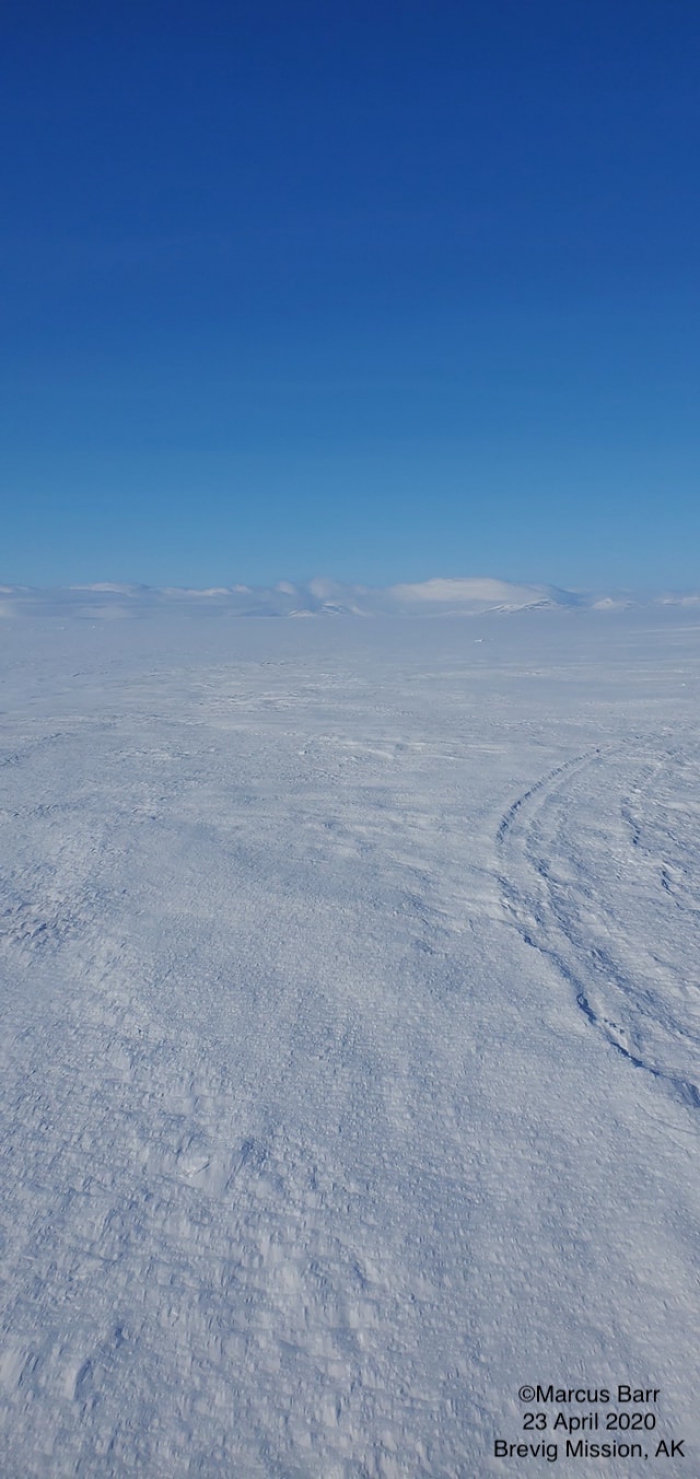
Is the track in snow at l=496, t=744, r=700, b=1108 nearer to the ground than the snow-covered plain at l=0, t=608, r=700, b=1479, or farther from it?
farther from it

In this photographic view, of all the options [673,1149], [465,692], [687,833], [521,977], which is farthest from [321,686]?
[673,1149]

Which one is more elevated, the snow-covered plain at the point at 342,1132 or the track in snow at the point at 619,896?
the track in snow at the point at 619,896

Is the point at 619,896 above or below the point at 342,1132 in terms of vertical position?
above

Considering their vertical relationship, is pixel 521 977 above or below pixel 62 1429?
above

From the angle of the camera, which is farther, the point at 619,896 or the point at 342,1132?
the point at 619,896

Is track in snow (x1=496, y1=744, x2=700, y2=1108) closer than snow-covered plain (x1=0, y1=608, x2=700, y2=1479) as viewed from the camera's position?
No

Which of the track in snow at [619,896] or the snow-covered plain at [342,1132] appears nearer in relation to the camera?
the snow-covered plain at [342,1132]

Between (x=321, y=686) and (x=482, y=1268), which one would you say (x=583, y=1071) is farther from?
(x=321, y=686)

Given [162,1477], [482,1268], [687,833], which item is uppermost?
[687,833]
